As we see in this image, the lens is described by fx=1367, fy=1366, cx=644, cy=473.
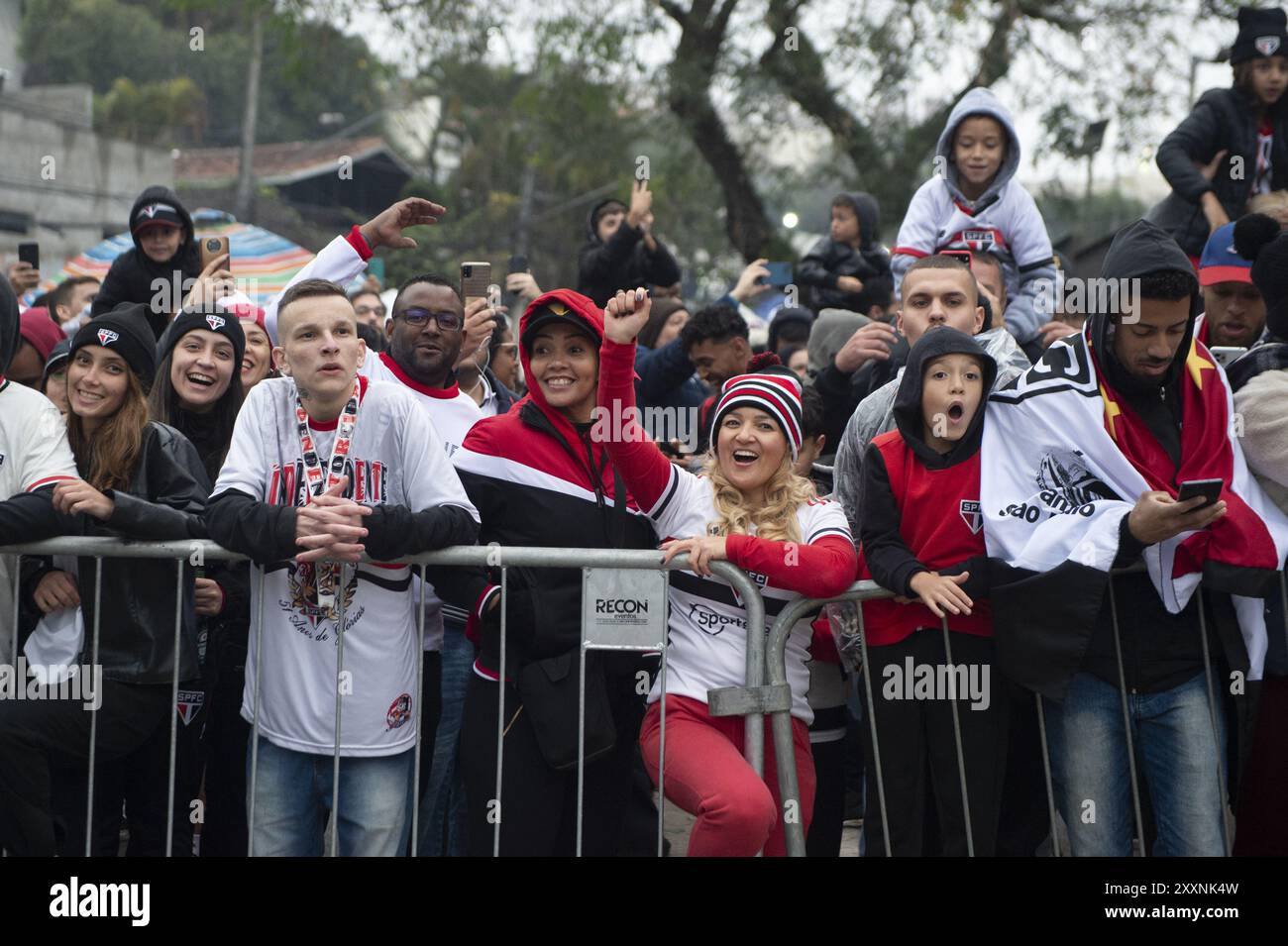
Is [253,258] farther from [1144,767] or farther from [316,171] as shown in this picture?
[316,171]

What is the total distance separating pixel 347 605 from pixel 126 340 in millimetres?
1205

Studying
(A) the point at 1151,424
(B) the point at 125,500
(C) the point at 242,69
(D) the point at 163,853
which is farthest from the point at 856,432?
(C) the point at 242,69

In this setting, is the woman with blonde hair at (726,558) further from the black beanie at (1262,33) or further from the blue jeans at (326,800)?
the black beanie at (1262,33)

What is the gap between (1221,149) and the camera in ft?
22.7

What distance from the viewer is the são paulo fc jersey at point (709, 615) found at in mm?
4145

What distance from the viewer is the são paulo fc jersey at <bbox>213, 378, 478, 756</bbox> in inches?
162

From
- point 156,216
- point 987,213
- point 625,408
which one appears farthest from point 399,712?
point 987,213

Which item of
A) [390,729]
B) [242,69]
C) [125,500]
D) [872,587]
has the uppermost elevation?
[242,69]

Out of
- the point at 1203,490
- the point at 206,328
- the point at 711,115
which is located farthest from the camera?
the point at 711,115

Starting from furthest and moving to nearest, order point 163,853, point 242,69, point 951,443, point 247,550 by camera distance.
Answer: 1. point 242,69
2. point 163,853
3. point 951,443
4. point 247,550

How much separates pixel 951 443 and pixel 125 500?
2.51 m

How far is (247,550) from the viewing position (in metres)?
3.94

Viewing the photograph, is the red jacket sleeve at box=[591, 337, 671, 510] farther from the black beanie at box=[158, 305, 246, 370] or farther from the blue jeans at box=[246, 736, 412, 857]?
the black beanie at box=[158, 305, 246, 370]
